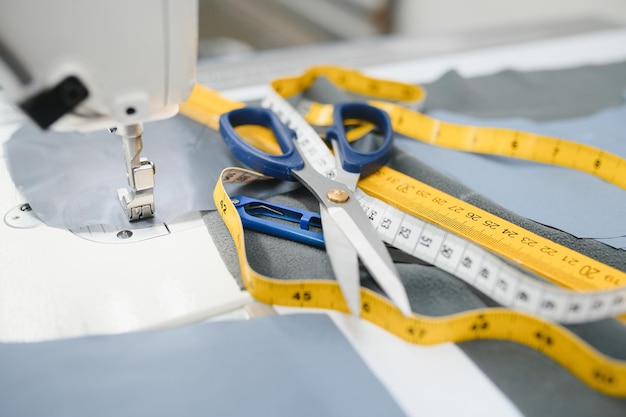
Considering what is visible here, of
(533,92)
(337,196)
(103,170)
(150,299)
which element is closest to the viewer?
(150,299)

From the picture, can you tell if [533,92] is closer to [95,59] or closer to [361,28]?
[95,59]

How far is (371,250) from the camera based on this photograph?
78 centimetres

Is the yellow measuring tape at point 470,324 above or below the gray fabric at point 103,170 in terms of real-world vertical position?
above

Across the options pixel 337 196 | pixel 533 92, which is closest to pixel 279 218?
pixel 337 196

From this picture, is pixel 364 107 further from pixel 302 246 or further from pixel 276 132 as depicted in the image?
pixel 302 246

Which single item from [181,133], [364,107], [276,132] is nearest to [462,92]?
[364,107]

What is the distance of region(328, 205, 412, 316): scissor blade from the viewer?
0.73 metres

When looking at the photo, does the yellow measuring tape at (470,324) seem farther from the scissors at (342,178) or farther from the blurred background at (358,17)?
the blurred background at (358,17)

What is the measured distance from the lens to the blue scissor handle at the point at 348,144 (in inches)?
38.6

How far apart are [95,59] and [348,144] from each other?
1.54 feet

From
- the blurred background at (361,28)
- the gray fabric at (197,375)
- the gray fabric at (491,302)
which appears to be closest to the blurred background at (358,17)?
the blurred background at (361,28)

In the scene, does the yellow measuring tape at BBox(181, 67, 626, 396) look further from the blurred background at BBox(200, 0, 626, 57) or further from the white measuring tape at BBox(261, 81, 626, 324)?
the blurred background at BBox(200, 0, 626, 57)

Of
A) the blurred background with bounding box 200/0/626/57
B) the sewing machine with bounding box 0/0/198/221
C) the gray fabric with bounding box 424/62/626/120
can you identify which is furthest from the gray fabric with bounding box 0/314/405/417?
the blurred background with bounding box 200/0/626/57

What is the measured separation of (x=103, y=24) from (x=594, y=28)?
1.79 meters
